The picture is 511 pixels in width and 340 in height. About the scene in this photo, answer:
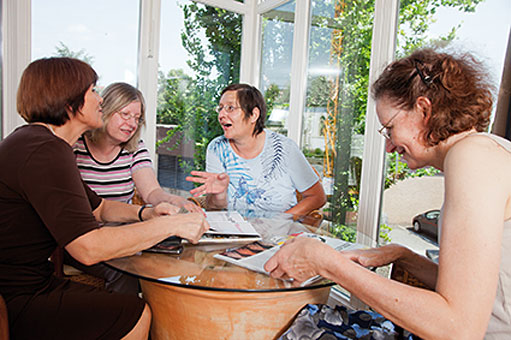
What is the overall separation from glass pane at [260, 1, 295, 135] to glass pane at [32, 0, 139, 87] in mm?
1392

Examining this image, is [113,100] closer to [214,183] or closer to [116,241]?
[214,183]

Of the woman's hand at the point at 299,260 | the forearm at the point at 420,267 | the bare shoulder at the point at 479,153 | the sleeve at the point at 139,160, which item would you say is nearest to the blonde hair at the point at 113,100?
the sleeve at the point at 139,160

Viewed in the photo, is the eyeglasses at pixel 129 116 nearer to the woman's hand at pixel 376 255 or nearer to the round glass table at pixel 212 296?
the round glass table at pixel 212 296

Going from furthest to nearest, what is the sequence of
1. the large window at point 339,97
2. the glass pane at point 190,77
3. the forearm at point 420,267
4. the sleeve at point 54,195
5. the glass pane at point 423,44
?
the glass pane at point 190,77 → the large window at point 339,97 → the glass pane at point 423,44 → the forearm at point 420,267 → the sleeve at point 54,195

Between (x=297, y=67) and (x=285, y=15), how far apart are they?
0.70 meters

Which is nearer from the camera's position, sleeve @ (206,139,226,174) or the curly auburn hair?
the curly auburn hair

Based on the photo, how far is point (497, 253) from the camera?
806mm

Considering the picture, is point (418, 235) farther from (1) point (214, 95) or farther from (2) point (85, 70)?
(1) point (214, 95)

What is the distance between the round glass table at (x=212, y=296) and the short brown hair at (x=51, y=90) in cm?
56

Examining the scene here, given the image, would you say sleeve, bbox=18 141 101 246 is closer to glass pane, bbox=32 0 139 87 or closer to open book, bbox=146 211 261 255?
open book, bbox=146 211 261 255

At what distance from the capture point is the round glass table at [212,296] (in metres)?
1.07

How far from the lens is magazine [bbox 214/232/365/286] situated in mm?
1183

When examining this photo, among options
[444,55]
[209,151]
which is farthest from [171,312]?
[209,151]

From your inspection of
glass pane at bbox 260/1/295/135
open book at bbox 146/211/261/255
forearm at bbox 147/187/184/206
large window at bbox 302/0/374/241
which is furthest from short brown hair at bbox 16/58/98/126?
glass pane at bbox 260/1/295/135
